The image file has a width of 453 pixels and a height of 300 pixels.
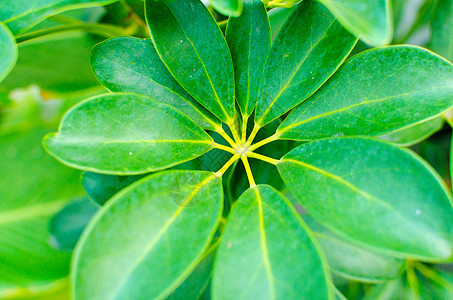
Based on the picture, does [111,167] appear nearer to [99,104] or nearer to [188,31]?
[99,104]

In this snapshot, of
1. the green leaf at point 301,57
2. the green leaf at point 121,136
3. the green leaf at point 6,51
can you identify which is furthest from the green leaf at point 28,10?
the green leaf at point 301,57

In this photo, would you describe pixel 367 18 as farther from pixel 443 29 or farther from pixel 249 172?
pixel 443 29

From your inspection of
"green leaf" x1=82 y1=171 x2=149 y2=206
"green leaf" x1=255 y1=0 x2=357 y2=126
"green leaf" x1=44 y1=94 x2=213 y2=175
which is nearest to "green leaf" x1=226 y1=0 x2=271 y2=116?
"green leaf" x1=255 y1=0 x2=357 y2=126

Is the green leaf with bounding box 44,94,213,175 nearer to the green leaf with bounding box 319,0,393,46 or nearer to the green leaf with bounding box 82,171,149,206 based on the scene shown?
the green leaf with bounding box 82,171,149,206

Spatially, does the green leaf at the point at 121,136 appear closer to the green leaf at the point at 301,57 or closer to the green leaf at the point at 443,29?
the green leaf at the point at 301,57

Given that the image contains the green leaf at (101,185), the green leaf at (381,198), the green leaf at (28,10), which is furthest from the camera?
the green leaf at (101,185)

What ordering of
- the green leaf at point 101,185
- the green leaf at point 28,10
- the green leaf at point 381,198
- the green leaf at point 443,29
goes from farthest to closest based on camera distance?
the green leaf at point 443,29 < the green leaf at point 101,185 < the green leaf at point 28,10 < the green leaf at point 381,198
